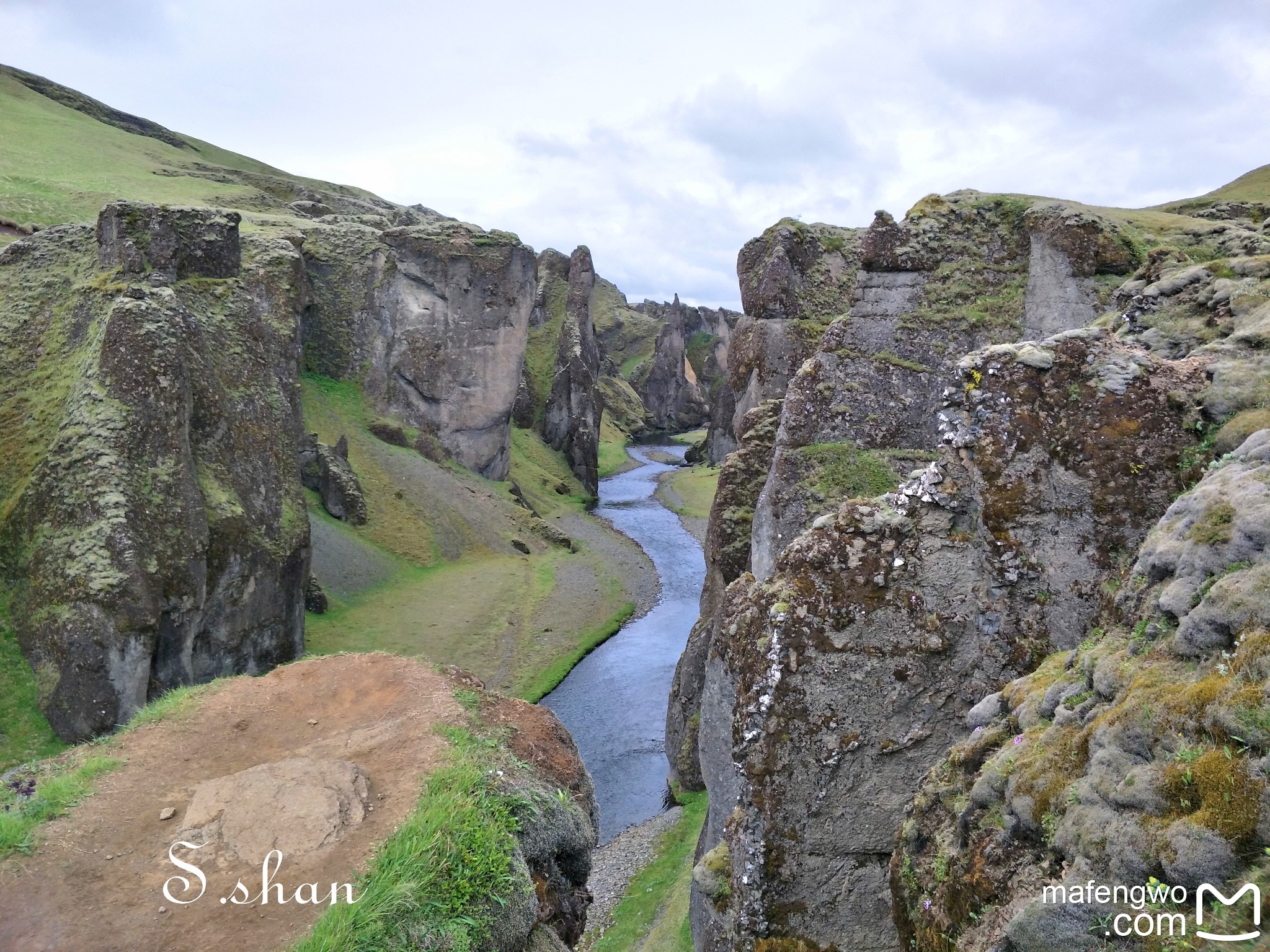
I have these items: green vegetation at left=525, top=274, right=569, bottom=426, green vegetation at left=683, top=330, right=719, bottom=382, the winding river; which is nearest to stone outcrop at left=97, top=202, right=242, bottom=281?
the winding river

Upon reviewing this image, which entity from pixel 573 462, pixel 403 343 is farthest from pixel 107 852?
pixel 573 462

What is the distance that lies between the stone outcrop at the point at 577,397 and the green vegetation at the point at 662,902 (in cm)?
6446

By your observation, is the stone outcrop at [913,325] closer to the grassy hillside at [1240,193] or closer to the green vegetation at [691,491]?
the grassy hillside at [1240,193]

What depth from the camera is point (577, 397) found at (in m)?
94.6

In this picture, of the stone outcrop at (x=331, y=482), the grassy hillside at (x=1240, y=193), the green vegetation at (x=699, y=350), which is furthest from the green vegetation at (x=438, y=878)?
the green vegetation at (x=699, y=350)

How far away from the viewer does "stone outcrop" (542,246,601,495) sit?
297ft

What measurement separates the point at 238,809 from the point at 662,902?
13.5 meters

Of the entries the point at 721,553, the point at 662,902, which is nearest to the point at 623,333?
the point at 721,553

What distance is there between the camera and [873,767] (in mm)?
11250

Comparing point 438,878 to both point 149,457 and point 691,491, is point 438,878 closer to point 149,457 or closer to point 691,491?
point 149,457

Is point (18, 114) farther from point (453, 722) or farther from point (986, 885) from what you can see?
point (986, 885)

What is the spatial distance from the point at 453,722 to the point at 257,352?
82.3 ft

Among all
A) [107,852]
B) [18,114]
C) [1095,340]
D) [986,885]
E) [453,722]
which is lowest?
[107,852]

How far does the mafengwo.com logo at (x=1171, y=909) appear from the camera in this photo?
448 centimetres
